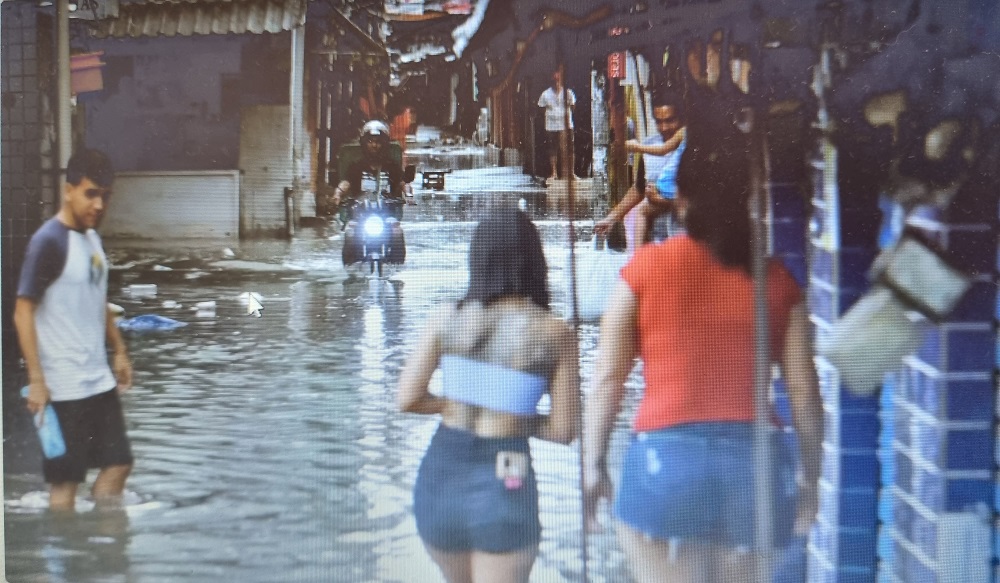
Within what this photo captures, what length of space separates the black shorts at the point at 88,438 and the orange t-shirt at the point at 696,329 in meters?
1.12

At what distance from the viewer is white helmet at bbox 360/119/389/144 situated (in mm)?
2277

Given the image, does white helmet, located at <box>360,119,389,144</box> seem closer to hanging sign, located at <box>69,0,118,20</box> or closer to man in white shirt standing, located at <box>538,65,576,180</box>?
man in white shirt standing, located at <box>538,65,576,180</box>

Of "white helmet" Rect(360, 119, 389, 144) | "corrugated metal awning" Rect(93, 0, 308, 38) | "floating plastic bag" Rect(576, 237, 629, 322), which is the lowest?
"floating plastic bag" Rect(576, 237, 629, 322)

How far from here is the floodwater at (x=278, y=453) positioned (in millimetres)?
2199

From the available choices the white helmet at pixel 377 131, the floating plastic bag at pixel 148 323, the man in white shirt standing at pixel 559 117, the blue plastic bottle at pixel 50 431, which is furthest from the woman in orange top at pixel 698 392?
the blue plastic bottle at pixel 50 431

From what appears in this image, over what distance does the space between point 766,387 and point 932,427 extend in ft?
1.31

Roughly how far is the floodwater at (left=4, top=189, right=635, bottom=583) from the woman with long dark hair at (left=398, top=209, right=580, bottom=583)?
4 centimetres

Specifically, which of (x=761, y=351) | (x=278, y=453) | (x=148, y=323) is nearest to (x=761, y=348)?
(x=761, y=351)

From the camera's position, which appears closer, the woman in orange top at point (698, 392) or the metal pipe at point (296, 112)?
the woman in orange top at point (698, 392)

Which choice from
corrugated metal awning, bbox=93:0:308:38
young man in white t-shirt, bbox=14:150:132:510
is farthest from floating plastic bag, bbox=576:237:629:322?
young man in white t-shirt, bbox=14:150:132:510

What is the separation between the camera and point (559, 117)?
7.43 ft

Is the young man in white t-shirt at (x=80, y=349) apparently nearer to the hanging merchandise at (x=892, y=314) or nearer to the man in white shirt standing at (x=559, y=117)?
the man in white shirt standing at (x=559, y=117)

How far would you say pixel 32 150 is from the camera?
7.25 feet

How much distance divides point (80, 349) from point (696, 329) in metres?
1.33
